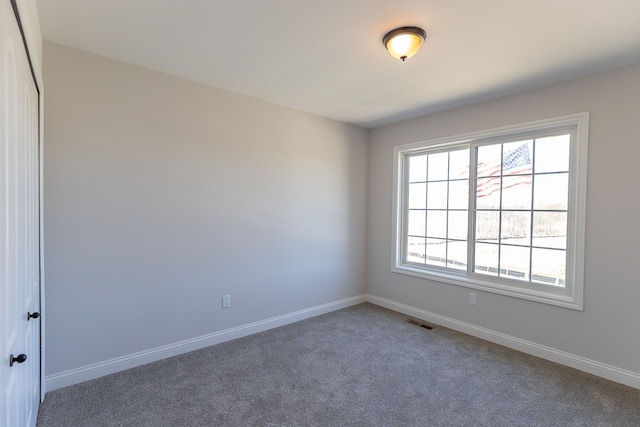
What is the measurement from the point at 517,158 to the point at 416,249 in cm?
159

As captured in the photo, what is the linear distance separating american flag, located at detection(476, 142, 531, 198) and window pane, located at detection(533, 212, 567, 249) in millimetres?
380

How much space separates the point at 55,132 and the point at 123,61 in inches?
30.4

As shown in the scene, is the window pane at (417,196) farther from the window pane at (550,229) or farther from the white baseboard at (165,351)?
the white baseboard at (165,351)

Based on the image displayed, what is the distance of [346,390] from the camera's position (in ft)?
7.74

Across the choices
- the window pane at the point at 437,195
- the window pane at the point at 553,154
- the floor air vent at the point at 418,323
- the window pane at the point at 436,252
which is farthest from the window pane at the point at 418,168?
the floor air vent at the point at 418,323

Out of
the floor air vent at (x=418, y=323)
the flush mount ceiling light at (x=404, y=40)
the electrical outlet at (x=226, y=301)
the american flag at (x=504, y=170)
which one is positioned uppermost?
the flush mount ceiling light at (x=404, y=40)

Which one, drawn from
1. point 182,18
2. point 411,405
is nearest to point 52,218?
point 182,18

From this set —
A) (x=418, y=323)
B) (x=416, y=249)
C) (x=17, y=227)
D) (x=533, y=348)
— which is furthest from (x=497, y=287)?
(x=17, y=227)

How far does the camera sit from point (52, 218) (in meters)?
2.28

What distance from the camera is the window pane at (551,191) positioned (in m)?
2.90

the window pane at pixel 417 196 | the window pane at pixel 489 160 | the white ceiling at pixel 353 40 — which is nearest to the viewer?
the white ceiling at pixel 353 40

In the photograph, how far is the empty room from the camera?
195cm

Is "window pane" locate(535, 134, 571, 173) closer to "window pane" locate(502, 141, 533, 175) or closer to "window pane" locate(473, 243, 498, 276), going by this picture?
"window pane" locate(502, 141, 533, 175)

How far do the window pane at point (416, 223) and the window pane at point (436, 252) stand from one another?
7.4 inches
